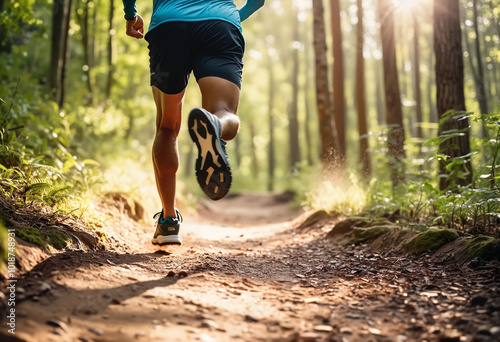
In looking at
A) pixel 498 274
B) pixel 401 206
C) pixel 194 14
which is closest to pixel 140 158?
pixel 401 206

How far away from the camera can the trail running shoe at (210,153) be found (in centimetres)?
247

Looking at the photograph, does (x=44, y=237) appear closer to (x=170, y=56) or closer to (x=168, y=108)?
(x=168, y=108)

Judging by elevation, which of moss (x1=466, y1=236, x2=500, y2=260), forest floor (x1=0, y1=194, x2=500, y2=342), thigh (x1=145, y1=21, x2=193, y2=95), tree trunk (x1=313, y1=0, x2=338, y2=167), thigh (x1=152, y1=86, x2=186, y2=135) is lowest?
forest floor (x1=0, y1=194, x2=500, y2=342)

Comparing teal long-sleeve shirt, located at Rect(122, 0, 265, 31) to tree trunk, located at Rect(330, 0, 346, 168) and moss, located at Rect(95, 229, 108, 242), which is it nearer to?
moss, located at Rect(95, 229, 108, 242)

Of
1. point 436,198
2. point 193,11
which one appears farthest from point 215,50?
point 436,198

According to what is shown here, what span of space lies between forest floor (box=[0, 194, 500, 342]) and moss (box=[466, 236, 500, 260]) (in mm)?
119

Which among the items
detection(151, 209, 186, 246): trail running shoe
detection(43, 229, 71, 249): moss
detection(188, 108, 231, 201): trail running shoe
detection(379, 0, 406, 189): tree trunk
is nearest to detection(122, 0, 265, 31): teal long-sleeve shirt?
detection(188, 108, 231, 201): trail running shoe

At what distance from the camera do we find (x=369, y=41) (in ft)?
63.3

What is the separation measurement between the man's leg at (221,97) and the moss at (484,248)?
1814 mm

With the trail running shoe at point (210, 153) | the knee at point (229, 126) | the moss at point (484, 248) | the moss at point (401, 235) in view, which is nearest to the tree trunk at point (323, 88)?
the moss at point (401, 235)

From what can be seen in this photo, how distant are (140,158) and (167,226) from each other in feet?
29.2

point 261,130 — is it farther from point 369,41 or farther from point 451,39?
point 451,39

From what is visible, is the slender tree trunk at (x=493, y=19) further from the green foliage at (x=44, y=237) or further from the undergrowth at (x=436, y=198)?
the green foliage at (x=44, y=237)

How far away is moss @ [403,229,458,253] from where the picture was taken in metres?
3.26
